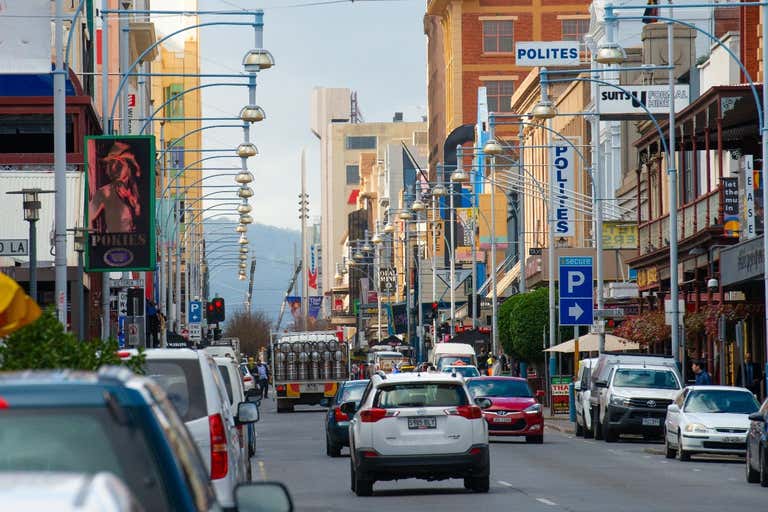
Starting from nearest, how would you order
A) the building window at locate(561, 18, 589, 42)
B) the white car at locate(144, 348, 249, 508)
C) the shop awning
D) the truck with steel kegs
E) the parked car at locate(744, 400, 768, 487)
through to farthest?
the white car at locate(144, 348, 249, 508) → the parked car at locate(744, 400, 768, 487) → the shop awning → the truck with steel kegs → the building window at locate(561, 18, 589, 42)

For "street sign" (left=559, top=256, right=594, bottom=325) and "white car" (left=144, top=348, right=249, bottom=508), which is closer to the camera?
"white car" (left=144, top=348, right=249, bottom=508)

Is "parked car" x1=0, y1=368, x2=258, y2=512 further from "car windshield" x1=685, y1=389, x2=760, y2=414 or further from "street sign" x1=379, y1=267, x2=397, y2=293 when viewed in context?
"street sign" x1=379, y1=267, x2=397, y2=293

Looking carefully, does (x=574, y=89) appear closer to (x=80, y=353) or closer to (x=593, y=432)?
(x=593, y=432)

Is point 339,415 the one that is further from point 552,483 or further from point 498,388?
point 552,483

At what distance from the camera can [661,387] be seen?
39.9 meters

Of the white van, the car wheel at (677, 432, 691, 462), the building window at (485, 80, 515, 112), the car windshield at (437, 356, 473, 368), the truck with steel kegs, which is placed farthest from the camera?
the building window at (485, 80, 515, 112)

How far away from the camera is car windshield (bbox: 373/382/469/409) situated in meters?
23.7

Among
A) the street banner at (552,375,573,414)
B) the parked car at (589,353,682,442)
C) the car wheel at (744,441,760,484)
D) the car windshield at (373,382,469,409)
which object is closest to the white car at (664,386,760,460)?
the car wheel at (744,441,760,484)

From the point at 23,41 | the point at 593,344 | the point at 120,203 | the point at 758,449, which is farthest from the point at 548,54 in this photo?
the point at 758,449

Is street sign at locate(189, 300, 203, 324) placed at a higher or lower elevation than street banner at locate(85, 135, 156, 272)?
lower

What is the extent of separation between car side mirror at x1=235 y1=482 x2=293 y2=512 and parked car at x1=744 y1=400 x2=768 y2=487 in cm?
1885

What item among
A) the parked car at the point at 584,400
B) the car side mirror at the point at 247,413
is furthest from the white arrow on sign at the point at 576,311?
the car side mirror at the point at 247,413

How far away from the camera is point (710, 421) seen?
104 ft

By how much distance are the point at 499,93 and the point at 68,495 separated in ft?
412
